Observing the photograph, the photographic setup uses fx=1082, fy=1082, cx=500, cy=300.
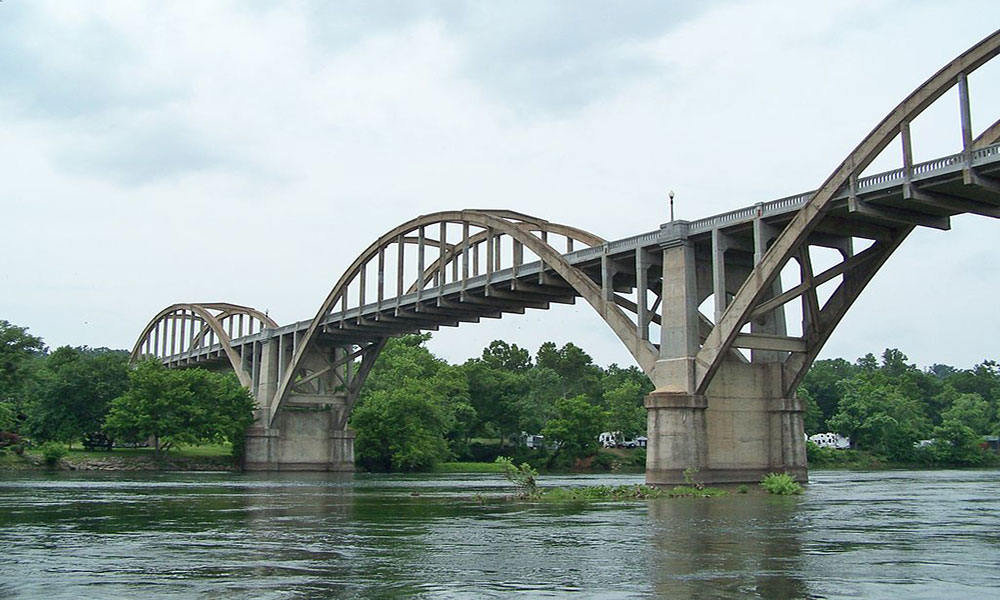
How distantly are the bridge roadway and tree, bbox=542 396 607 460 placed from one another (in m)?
28.2

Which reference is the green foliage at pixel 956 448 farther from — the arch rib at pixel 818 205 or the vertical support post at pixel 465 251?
the arch rib at pixel 818 205

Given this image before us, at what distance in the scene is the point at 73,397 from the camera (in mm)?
96625

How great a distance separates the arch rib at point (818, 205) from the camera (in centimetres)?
3778

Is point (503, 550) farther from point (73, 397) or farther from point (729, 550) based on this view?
point (73, 397)

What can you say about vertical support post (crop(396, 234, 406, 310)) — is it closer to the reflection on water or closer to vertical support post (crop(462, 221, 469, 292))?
vertical support post (crop(462, 221, 469, 292))

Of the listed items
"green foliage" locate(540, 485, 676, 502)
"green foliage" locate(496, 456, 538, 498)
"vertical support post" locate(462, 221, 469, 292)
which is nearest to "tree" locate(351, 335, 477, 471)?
"vertical support post" locate(462, 221, 469, 292)

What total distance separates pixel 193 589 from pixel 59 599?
1.87 meters

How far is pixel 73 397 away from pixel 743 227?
69947 millimetres

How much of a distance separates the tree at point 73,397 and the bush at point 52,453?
967 cm

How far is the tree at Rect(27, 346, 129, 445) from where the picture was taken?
95.3 meters

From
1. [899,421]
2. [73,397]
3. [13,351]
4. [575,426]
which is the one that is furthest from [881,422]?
[13,351]

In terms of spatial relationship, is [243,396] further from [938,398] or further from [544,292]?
[938,398]

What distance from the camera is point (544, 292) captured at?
6544cm

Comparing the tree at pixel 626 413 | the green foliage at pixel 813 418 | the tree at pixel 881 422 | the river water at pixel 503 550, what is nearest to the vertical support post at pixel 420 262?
the river water at pixel 503 550
